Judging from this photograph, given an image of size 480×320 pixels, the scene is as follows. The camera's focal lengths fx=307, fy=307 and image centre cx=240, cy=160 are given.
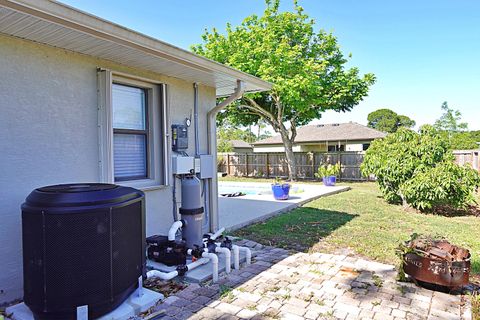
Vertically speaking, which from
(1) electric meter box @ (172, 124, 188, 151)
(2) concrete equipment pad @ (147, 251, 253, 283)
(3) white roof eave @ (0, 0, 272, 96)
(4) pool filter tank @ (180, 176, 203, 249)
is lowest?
(2) concrete equipment pad @ (147, 251, 253, 283)

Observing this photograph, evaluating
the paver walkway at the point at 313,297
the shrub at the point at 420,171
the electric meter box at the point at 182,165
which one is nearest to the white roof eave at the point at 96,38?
the electric meter box at the point at 182,165

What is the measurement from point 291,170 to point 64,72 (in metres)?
14.2

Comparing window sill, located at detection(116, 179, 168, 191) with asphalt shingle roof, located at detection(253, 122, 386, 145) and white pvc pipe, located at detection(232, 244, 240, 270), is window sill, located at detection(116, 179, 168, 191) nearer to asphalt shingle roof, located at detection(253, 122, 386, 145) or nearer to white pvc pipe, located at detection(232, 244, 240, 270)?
white pvc pipe, located at detection(232, 244, 240, 270)

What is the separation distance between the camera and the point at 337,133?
875 inches

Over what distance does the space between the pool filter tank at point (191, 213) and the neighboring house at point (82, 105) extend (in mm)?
495

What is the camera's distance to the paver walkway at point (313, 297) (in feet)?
8.87

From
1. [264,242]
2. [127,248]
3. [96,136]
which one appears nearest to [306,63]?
[264,242]

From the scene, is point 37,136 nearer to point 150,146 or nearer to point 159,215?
point 150,146

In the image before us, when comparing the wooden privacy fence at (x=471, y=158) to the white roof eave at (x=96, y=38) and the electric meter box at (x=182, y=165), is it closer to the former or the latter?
the electric meter box at (x=182, y=165)

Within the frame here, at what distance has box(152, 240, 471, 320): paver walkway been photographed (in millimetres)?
2705

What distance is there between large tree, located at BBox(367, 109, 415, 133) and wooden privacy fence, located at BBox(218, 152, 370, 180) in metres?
37.2

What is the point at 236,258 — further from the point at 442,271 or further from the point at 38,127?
the point at 38,127

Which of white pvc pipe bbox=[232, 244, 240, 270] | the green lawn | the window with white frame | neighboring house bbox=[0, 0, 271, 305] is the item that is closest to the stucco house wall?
neighboring house bbox=[0, 0, 271, 305]

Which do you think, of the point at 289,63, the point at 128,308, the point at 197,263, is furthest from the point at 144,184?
the point at 289,63
